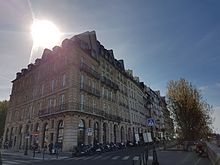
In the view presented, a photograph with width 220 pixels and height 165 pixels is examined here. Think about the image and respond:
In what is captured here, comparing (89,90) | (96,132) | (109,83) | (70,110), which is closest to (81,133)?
(70,110)

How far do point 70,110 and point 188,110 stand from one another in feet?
43.9

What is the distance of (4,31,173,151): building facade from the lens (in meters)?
24.8

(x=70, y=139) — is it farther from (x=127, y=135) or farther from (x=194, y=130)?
(x=127, y=135)

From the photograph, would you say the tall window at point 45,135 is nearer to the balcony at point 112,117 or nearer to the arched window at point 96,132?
the arched window at point 96,132

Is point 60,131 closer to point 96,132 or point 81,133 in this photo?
point 81,133

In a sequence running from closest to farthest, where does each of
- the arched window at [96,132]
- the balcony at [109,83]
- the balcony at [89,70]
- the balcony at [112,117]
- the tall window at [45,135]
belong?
the tall window at [45,135], the balcony at [89,70], the arched window at [96,132], the balcony at [112,117], the balcony at [109,83]

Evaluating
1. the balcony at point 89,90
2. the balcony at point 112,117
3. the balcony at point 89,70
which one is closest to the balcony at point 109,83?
the balcony at point 89,70

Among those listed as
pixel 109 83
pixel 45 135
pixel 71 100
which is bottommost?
pixel 45 135

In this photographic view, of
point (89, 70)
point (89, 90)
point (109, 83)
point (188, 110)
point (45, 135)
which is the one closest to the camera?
point (188, 110)

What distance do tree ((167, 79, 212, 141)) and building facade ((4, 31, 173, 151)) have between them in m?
9.81

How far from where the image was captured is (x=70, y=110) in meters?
23.5

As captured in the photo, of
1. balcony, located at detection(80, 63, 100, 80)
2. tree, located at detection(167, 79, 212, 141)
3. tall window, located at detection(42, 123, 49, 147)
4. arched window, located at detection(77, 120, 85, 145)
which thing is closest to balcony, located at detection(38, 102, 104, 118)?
arched window, located at detection(77, 120, 85, 145)

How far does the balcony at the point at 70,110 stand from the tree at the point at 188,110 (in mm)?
10537

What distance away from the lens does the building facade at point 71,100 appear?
24.8m
